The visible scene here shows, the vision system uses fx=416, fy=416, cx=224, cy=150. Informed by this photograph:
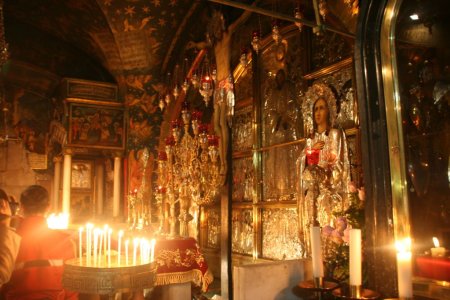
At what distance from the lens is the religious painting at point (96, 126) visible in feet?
32.8

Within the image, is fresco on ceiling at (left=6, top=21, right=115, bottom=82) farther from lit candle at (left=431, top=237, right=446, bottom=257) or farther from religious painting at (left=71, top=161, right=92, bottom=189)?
lit candle at (left=431, top=237, right=446, bottom=257)

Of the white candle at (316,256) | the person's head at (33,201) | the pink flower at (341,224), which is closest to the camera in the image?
the white candle at (316,256)

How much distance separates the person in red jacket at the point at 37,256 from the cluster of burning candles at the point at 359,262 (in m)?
1.99

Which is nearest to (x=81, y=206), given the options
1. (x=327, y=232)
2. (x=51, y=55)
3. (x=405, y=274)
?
(x=51, y=55)

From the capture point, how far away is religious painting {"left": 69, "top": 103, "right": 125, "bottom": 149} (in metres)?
9.98

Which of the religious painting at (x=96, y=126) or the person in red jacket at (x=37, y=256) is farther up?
the religious painting at (x=96, y=126)

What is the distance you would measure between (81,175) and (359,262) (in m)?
10.9

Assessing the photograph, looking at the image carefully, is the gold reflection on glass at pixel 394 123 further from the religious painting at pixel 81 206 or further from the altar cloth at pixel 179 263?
the religious painting at pixel 81 206

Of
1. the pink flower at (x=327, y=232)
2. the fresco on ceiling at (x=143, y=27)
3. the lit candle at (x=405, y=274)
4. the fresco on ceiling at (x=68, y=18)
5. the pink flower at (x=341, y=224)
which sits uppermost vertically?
the fresco on ceiling at (x=68, y=18)

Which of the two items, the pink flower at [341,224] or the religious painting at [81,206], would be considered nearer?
the pink flower at [341,224]

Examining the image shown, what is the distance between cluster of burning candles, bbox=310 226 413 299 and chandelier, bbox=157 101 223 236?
3971 mm

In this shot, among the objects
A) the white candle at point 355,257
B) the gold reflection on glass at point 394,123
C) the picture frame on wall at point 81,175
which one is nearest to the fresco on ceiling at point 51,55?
the picture frame on wall at point 81,175

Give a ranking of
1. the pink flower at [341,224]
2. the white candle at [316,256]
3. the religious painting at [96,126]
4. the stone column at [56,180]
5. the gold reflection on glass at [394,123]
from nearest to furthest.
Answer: the white candle at [316,256]
the gold reflection on glass at [394,123]
the pink flower at [341,224]
the religious painting at [96,126]
the stone column at [56,180]

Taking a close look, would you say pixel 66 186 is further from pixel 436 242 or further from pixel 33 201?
pixel 436 242
